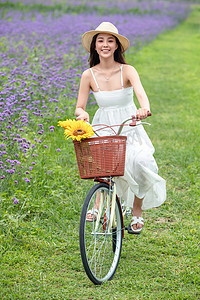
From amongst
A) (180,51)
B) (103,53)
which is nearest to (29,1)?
(180,51)

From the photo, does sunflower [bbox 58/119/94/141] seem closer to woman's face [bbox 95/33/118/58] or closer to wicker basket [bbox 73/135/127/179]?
wicker basket [bbox 73/135/127/179]

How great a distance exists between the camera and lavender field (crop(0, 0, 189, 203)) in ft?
16.8

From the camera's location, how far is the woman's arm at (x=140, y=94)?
3.65 metres

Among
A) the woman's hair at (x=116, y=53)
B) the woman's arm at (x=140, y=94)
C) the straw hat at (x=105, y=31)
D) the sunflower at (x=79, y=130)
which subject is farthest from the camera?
the woman's hair at (x=116, y=53)

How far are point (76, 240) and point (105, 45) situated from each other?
5.96 ft

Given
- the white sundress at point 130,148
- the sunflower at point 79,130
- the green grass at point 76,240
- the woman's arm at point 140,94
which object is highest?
the woman's arm at point 140,94

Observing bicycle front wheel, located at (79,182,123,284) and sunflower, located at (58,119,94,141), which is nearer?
sunflower, located at (58,119,94,141)

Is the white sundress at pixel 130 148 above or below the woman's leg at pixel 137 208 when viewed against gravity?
above

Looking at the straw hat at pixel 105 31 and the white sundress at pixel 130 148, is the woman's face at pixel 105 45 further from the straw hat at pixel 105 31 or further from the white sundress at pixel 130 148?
the white sundress at pixel 130 148

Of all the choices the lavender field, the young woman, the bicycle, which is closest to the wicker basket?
the bicycle

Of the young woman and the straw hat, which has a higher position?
the straw hat

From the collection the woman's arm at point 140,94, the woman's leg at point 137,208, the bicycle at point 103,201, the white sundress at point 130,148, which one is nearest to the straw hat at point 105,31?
the woman's arm at point 140,94

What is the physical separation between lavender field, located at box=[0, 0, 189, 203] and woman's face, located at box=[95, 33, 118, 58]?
1.12 meters

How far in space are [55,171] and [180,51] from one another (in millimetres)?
14179
